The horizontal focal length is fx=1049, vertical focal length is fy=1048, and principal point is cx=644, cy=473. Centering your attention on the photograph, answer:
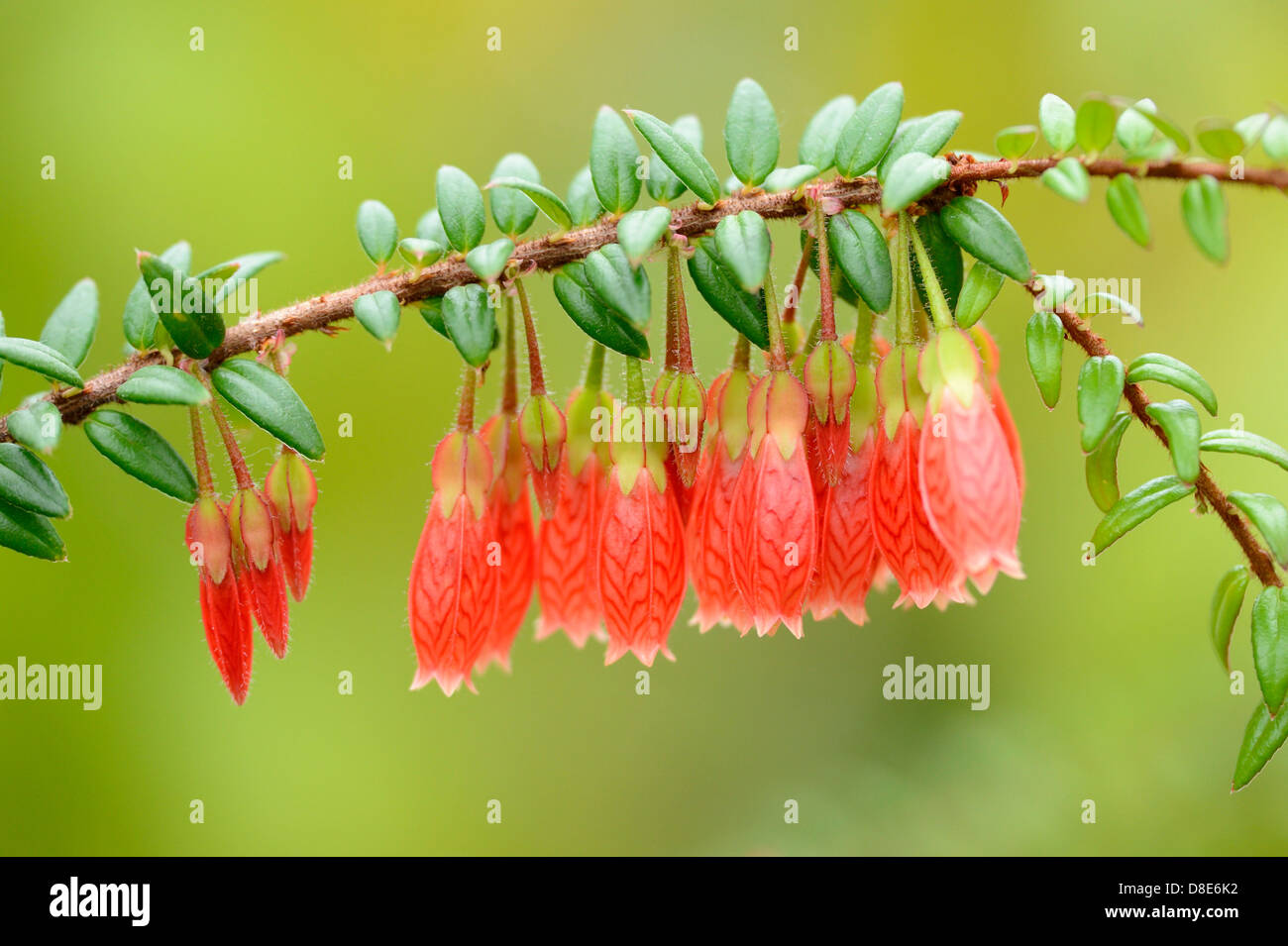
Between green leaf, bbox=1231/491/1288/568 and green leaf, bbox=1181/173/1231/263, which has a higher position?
green leaf, bbox=1181/173/1231/263

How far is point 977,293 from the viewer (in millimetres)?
1114

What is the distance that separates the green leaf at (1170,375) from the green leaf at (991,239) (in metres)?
0.19

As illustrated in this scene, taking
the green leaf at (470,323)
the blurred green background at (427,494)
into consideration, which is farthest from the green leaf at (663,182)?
the blurred green background at (427,494)

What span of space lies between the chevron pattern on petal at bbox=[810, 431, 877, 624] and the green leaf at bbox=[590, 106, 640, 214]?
38cm

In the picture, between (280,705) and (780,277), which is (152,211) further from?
(780,277)

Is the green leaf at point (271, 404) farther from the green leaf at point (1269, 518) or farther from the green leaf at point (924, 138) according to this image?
the green leaf at point (1269, 518)

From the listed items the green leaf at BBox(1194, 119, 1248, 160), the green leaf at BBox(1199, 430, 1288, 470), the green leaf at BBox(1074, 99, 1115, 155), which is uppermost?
the green leaf at BBox(1074, 99, 1115, 155)

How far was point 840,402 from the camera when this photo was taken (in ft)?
3.85

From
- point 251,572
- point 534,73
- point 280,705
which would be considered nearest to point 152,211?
point 534,73

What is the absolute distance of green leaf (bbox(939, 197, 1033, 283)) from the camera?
1057mm

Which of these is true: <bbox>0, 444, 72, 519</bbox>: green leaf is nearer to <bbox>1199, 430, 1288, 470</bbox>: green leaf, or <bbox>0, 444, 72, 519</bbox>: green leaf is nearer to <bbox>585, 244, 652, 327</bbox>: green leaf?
<bbox>585, 244, 652, 327</bbox>: green leaf

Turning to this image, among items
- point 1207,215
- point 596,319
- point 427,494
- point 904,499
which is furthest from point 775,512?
point 427,494

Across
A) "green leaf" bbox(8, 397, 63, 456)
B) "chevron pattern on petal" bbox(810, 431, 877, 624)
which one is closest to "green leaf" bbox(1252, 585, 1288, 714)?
"chevron pattern on petal" bbox(810, 431, 877, 624)

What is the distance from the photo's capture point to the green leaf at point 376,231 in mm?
1259
